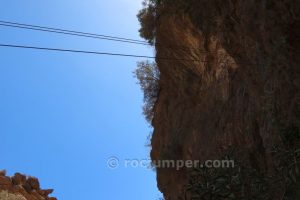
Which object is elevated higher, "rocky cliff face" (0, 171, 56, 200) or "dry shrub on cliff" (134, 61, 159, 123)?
"dry shrub on cliff" (134, 61, 159, 123)

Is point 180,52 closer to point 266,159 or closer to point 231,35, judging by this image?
point 231,35

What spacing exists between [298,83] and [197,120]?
8.95m

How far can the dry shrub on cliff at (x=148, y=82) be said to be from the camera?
80.0ft

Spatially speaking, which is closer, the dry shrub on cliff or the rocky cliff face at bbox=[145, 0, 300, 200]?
the rocky cliff face at bbox=[145, 0, 300, 200]

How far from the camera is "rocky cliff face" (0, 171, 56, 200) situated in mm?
25558

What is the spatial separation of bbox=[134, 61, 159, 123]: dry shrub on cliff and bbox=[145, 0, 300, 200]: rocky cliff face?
7.34ft

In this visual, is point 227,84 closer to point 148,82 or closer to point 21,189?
point 148,82

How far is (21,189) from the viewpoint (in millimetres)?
26703

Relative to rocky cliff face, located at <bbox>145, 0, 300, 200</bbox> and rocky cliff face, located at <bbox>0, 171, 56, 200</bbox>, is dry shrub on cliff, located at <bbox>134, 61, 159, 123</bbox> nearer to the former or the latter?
rocky cliff face, located at <bbox>145, 0, 300, 200</bbox>

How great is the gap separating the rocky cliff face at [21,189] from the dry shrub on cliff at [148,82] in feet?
25.3

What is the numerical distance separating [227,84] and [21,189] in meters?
14.5

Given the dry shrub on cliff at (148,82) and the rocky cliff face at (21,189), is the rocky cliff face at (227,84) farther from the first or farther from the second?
the rocky cliff face at (21,189)

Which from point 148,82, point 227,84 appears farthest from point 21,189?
point 227,84

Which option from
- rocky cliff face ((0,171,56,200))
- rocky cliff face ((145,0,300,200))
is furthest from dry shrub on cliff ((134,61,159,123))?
rocky cliff face ((0,171,56,200))
